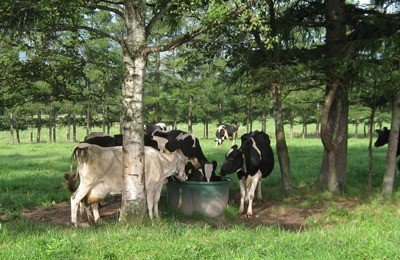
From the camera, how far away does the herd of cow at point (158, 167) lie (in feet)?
29.3

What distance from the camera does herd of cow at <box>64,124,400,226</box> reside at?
894cm

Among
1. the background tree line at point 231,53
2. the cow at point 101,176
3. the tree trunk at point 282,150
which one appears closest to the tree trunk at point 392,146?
the background tree line at point 231,53

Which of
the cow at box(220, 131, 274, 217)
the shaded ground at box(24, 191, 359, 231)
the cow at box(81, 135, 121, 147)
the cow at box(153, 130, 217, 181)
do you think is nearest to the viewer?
the shaded ground at box(24, 191, 359, 231)

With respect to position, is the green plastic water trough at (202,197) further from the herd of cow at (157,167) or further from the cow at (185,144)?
the cow at (185,144)

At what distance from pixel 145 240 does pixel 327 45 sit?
7.97m

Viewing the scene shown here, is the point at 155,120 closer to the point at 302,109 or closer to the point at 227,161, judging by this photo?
the point at 302,109

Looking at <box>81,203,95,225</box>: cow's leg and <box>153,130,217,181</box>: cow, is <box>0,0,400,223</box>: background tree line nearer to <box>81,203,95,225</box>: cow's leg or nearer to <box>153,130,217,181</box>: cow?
<box>81,203,95,225</box>: cow's leg

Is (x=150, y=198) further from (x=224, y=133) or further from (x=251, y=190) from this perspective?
(x=224, y=133)

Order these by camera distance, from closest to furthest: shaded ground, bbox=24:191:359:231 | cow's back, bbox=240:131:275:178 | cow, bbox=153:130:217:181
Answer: shaded ground, bbox=24:191:359:231 → cow's back, bbox=240:131:275:178 → cow, bbox=153:130:217:181

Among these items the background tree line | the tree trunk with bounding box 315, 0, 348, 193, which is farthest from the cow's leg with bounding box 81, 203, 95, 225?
the tree trunk with bounding box 315, 0, 348, 193

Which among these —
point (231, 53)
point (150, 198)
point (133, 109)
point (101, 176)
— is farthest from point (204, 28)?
point (231, 53)

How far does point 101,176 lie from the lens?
357 inches

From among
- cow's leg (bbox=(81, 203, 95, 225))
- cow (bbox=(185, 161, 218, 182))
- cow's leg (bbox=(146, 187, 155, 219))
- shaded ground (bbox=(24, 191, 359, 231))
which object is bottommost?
shaded ground (bbox=(24, 191, 359, 231))

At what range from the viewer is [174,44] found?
7844mm
